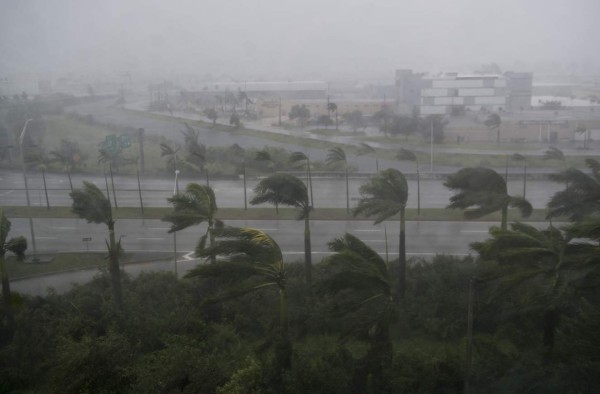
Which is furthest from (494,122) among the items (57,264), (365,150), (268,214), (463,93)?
(57,264)

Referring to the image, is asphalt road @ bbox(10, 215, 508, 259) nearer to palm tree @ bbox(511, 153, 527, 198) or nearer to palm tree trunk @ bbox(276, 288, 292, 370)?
palm tree @ bbox(511, 153, 527, 198)

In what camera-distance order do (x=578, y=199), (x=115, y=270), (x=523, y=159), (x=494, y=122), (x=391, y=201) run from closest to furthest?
(x=115, y=270) < (x=578, y=199) < (x=391, y=201) < (x=523, y=159) < (x=494, y=122)

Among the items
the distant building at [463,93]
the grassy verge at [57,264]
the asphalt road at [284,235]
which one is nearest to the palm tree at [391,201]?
the asphalt road at [284,235]

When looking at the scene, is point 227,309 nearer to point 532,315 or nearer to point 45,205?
point 532,315

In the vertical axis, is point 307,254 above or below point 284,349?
above

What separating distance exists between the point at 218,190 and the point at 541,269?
24.9ft

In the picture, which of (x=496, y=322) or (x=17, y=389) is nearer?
(x=17, y=389)

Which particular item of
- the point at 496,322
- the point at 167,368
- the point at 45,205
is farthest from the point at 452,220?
the point at 45,205

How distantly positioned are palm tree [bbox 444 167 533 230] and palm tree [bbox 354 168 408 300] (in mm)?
679

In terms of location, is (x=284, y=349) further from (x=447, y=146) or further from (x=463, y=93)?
(x=463, y=93)

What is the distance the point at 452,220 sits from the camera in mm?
9219

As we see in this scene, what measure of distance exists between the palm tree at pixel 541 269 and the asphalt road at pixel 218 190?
17.9 feet

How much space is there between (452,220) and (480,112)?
784 cm

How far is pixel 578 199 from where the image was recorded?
230 inches
